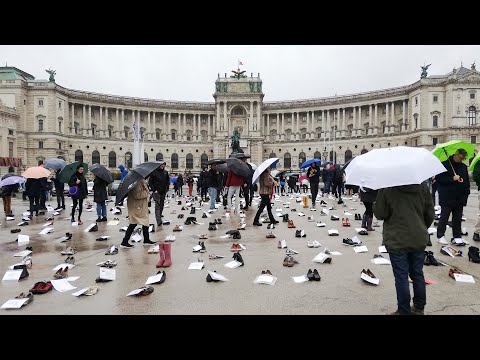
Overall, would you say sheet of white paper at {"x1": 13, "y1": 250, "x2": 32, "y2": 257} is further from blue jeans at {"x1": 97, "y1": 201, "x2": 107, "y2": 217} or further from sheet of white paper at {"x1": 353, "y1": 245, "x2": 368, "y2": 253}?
sheet of white paper at {"x1": 353, "y1": 245, "x2": 368, "y2": 253}

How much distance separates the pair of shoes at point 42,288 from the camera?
618 centimetres

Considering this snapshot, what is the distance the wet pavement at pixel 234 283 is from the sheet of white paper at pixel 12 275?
19 cm

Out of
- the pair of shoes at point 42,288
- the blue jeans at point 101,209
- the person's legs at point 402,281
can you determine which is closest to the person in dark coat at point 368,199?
the person's legs at point 402,281

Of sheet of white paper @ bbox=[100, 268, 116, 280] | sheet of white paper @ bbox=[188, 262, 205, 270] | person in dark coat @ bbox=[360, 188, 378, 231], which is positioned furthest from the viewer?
person in dark coat @ bbox=[360, 188, 378, 231]

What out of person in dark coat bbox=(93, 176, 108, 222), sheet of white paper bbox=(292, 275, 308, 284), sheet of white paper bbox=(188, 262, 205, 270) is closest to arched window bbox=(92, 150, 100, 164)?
person in dark coat bbox=(93, 176, 108, 222)

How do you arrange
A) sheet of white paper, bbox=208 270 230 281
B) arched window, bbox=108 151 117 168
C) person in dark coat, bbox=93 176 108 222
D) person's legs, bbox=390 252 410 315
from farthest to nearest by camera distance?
arched window, bbox=108 151 117 168 → person in dark coat, bbox=93 176 108 222 → sheet of white paper, bbox=208 270 230 281 → person's legs, bbox=390 252 410 315

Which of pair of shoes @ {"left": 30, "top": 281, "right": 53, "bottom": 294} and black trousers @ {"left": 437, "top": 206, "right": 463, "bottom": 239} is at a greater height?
black trousers @ {"left": 437, "top": 206, "right": 463, "bottom": 239}

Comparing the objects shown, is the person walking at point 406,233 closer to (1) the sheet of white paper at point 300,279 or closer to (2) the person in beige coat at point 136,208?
(1) the sheet of white paper at point 300,279

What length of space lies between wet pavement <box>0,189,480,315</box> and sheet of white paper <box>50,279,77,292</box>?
14 centimetres

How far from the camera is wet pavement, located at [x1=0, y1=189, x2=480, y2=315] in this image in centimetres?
546
